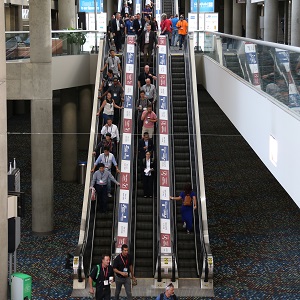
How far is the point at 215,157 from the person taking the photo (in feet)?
129

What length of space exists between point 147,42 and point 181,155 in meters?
5.27

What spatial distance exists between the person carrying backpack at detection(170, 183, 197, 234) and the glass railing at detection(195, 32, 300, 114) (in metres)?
3.12

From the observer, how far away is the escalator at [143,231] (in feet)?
64.9

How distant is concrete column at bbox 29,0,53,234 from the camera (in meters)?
23.9

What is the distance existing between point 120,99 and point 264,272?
6.64m

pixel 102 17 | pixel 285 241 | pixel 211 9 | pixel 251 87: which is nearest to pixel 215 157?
pixel 211 9

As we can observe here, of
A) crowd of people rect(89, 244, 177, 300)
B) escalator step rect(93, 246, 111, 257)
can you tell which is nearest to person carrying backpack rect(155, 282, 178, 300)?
crowd of people rect(89, 244, 177, 300)

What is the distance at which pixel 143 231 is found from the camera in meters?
20.6

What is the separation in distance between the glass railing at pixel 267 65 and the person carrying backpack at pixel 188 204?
3.12 m

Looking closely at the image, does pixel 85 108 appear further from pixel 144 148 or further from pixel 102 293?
pixel 102 293

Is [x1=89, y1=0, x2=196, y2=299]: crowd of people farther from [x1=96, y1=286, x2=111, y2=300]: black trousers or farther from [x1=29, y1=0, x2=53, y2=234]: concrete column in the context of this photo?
[x1=29, y1=0, x2=53, y2=234]: concrete column

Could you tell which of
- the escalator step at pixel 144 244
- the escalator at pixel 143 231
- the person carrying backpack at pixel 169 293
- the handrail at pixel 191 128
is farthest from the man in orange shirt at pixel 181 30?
the person carrying backpack at pixel 169 293

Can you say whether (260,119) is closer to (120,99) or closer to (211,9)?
(120,99)

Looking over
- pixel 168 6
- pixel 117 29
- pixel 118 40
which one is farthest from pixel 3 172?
pixel 168 6
